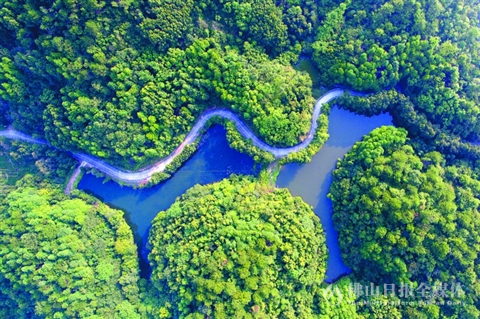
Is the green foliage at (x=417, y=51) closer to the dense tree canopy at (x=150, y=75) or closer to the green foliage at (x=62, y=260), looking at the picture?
the dense tree canopy at (x=150, y=75)

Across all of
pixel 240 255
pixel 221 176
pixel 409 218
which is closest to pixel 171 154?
pixel 221 176

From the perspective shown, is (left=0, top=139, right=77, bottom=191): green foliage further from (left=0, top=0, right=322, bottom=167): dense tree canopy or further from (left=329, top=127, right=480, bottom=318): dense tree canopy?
(left=329, top=127, right=480, bottom=318): dense tree canopy

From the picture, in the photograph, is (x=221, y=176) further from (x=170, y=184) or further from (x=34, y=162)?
(x=34, y=162)

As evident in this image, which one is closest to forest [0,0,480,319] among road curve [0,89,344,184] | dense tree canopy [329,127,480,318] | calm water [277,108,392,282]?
dense tree canopy [329,127,480,318]

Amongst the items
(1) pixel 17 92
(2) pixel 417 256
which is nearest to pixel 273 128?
(2) pixel 417 256

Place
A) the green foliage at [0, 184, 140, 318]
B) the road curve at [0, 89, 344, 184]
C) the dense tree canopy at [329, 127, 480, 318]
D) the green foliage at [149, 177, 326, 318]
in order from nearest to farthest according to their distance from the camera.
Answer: the green foliage at [149, 177, 326, 318] < the dense tree canopy at [329, 127, 480, 318] < the green foliage at [0, 184, 140, 318] < the road curve at [0, 89, 344, 184]

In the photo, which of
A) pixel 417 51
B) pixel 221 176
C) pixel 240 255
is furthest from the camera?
pixel 221 176
